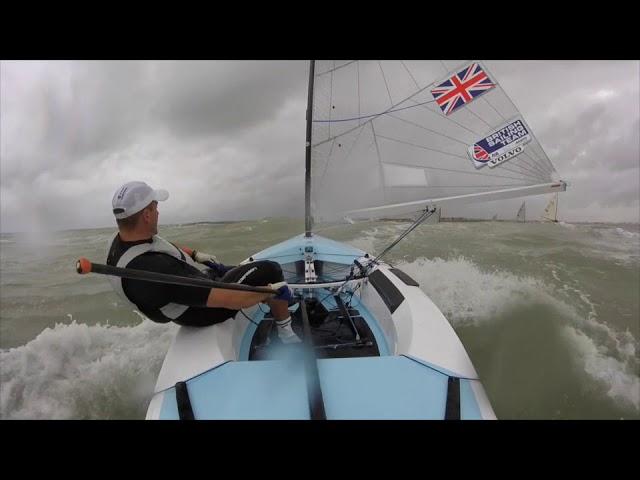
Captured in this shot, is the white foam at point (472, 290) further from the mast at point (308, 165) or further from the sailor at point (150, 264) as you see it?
the sailor at point (150, 264)

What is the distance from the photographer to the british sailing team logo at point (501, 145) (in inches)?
95.0

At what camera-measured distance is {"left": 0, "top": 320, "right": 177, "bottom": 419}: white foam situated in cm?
285

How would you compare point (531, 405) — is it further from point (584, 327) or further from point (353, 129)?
point (353, 129)

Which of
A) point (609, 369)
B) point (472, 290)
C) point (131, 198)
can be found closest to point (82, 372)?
point (131, 198)

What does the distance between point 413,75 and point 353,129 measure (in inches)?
37.9

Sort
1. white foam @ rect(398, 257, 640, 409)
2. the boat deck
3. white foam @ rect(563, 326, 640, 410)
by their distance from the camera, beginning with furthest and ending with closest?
1. white foam @ rect(398, 257, 640, 409)
2. white foam @ rect(563, 326, 640, 410)
3. the boat deck

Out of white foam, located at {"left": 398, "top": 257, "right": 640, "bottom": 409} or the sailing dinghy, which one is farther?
white foam, located at {"left": 398, "top": 257, "right": 640, "bottom": 409}

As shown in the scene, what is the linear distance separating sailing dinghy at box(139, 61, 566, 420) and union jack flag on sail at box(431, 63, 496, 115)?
1 cm

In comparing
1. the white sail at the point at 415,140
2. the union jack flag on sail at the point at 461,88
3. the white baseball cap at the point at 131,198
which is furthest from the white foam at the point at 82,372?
the union jack flag on sail at the point at 461,88

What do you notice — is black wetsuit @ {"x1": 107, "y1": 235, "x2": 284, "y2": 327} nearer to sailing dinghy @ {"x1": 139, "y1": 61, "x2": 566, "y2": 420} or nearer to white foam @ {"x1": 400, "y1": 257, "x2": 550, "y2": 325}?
sailing dinghy @ {"x1": 139, "y1": 61, "x2": 566, "y2": 420}

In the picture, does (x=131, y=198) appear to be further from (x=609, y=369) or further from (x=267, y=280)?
(x=609, y=369)

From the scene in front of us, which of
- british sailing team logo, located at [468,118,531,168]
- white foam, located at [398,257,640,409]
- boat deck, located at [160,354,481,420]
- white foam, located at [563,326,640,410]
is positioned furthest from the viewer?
white foam, located at [398,257,640,409]

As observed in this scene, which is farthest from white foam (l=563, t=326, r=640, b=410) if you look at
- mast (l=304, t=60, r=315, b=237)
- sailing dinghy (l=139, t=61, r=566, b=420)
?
mast (l=304, t=60, r=315, b=237)

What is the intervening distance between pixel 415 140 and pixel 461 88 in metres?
0.60
